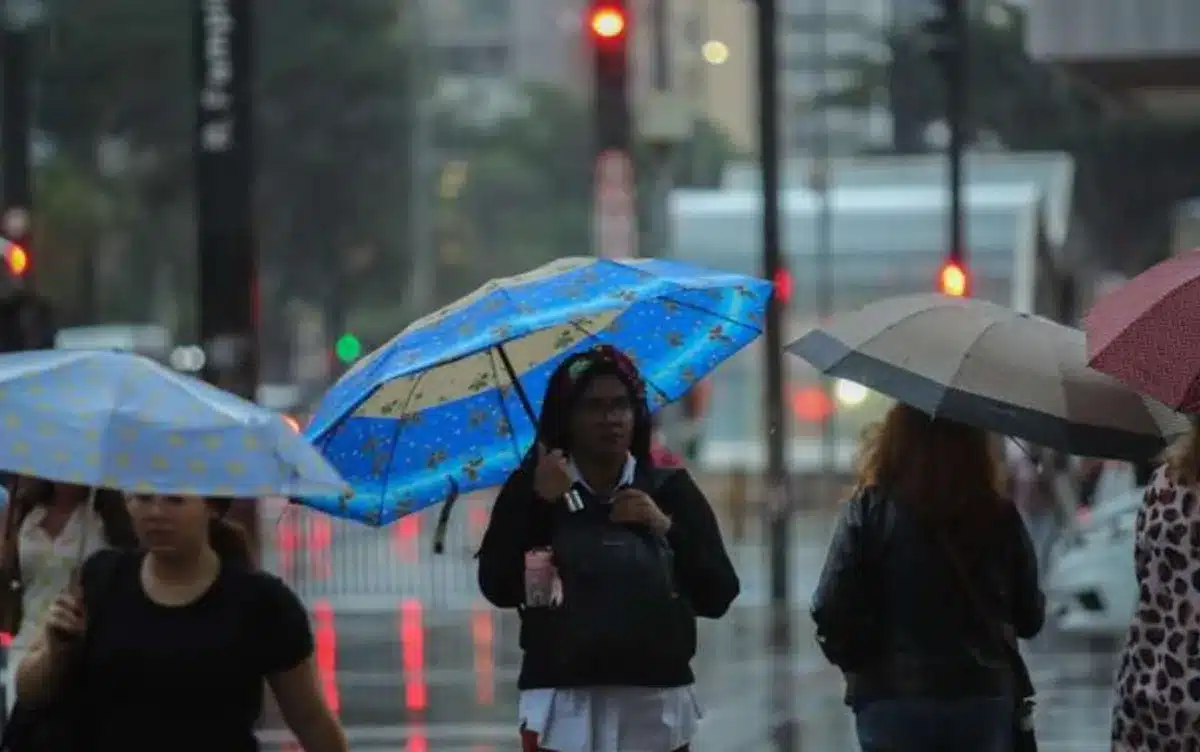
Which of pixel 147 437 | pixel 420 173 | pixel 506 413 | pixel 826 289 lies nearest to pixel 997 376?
pixel 506 413

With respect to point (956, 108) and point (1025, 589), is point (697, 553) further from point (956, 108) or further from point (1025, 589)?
point (956, 108)

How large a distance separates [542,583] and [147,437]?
1162 mm

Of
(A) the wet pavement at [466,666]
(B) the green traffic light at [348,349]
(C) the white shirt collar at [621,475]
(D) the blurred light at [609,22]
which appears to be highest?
(D) the blurred light at [609,22]

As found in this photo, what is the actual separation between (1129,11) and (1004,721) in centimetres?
1779

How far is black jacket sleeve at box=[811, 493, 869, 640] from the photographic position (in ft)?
23.2

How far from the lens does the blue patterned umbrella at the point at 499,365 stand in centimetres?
709

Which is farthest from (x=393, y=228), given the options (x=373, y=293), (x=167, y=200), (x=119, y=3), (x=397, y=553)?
(x=397, y=553)

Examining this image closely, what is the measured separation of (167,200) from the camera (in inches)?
2623

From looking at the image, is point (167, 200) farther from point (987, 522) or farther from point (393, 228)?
point (987, 522)

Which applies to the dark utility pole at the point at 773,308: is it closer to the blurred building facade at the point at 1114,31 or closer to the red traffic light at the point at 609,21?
the blurred building facade at the point at 1114,31

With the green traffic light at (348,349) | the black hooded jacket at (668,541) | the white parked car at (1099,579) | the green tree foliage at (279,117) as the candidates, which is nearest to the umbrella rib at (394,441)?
the black hooded jacket at (668,541)

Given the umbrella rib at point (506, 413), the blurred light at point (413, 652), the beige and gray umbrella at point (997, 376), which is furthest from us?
the blurred light at point (413, 652)

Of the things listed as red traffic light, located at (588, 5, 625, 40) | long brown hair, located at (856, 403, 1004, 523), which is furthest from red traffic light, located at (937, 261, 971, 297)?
long brown hair, located at (856, 403, 1004, 523)

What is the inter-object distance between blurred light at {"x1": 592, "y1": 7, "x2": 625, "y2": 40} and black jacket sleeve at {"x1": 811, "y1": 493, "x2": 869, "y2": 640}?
48.3 ft
